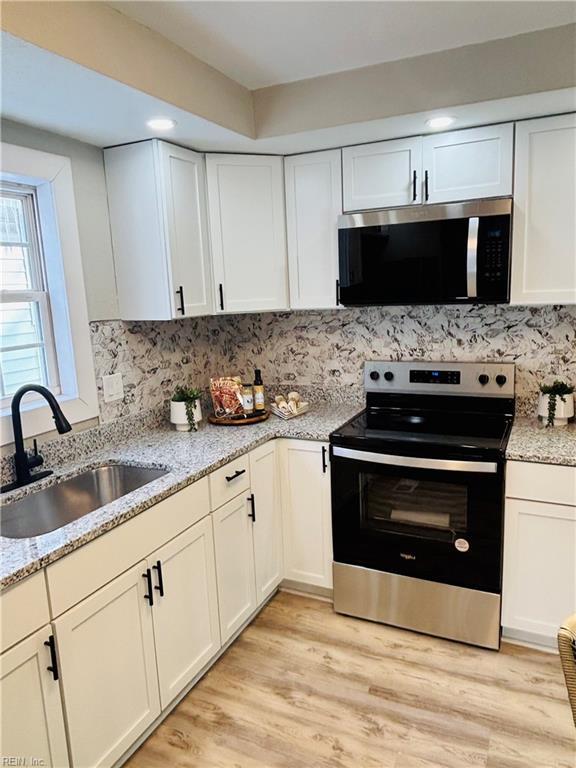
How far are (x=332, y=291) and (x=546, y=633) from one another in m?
1.80

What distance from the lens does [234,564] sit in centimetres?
228

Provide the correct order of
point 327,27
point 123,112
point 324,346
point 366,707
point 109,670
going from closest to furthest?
point 109,670
point 327,27
point 123,112
point 366,707
point 324,346

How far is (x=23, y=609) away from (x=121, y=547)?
353 mm

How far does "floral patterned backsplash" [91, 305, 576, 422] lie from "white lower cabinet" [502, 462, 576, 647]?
0.61 metres

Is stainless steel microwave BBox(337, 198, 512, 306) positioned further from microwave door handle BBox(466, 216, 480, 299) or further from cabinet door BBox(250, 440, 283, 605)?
cabinet door BBox(250, 440, 283, 605)

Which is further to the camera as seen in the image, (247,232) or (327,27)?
(247,232)

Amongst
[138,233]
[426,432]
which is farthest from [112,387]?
[426,432]

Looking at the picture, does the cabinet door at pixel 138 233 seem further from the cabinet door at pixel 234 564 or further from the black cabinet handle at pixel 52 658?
the black cabinet handle at pixel 52 658

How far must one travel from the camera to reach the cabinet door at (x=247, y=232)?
255cm

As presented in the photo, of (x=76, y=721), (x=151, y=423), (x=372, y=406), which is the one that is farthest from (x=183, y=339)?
(x=76, y=721)

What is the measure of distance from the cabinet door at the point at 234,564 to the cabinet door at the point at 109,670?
1.43 feet

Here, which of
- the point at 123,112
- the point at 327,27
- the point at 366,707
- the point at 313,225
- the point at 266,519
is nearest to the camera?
the point at 327,27

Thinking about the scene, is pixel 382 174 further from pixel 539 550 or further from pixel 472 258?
pixel 539 550

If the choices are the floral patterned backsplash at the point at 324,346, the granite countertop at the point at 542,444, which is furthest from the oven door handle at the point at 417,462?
the floral patterned backsplash at the point at 324,346
